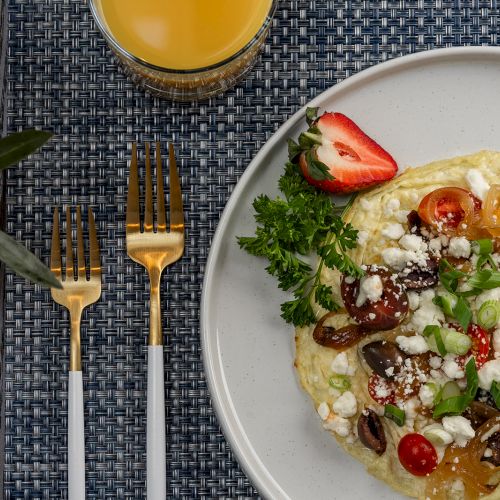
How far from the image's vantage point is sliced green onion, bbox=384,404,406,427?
244 cm

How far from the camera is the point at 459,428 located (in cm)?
239

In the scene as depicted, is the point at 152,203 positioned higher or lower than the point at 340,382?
higher

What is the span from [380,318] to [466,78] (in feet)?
2.73

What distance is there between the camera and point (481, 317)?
2.41 metres

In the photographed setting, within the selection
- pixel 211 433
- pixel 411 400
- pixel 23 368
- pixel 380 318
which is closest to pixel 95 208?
pixel 23 368

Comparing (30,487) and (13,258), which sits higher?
(13,258)

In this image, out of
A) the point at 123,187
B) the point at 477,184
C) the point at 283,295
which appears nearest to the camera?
the point at 477,184

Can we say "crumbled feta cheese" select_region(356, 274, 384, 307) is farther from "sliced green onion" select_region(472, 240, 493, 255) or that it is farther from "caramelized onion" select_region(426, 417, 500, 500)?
"caramelized onion" select_region(426, 417, 500, 500)

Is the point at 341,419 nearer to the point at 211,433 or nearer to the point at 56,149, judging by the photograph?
the point at 211,433

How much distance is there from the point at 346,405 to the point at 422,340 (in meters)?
0.30

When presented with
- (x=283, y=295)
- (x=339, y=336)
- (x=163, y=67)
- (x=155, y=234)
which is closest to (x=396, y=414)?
(x=339, y=336)

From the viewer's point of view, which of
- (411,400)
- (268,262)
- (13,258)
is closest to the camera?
(13,258)

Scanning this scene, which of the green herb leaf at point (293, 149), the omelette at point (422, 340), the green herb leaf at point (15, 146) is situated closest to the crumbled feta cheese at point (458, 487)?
the omelette at point (422, 340)

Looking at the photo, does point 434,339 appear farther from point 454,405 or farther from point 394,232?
point 394,232
